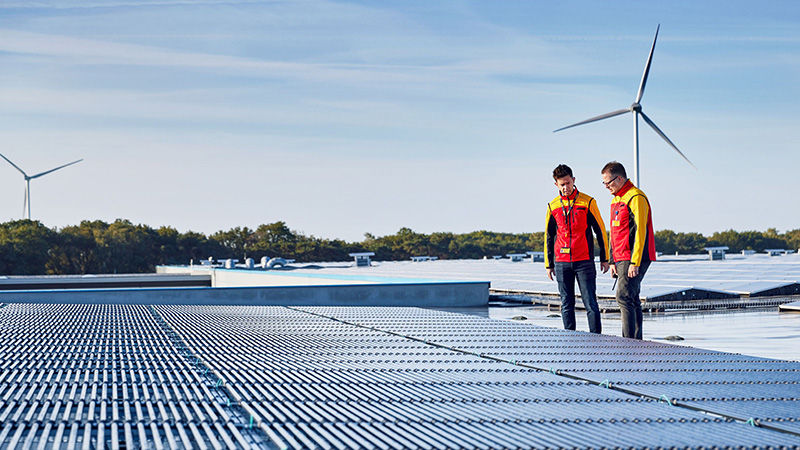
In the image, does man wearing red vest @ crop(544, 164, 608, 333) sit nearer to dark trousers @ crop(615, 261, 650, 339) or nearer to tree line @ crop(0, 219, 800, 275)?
dark trousers @ crop(615, 261, 650, 339)

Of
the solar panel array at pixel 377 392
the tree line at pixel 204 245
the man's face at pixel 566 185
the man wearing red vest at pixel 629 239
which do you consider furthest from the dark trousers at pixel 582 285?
the tree line at pixel 204 245

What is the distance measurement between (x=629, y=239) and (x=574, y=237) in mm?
897

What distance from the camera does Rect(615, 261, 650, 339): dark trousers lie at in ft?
31.7

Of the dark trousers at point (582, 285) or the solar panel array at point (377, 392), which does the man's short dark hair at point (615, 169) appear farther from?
the solar panel array at point (377, 392)

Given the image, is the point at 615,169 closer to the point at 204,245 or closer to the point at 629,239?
the point at 629,239

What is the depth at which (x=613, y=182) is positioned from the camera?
986 cm

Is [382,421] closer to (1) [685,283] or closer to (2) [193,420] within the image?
(2) [193,420]

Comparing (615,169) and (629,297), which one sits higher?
(615,169)

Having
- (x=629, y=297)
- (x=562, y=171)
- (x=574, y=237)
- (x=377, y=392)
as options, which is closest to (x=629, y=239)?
(x=629, y=297)

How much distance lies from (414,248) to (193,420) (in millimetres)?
76720

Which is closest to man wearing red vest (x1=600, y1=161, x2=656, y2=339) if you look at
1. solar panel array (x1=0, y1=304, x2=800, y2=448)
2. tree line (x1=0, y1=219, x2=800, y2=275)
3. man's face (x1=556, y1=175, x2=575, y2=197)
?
man's face (x1=556, y1=175, x2=575, y2=197)

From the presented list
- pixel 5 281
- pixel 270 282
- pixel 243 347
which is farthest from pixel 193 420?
pixel 5 281

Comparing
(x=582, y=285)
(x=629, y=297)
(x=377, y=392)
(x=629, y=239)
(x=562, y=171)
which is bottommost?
(x=377, y=392)

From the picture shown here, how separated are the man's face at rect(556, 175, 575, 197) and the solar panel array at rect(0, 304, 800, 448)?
203 centimetres
